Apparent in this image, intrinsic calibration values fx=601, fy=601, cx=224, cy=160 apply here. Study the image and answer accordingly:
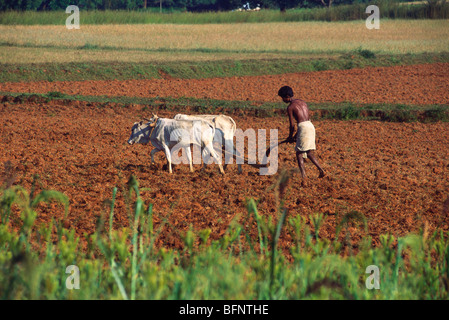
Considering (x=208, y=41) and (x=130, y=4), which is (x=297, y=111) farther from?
(x=130, y=4)

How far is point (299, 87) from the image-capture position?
912 inches

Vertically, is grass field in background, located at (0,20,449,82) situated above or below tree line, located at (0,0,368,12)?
below

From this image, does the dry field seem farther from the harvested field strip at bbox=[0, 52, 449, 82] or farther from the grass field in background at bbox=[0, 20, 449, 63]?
the grass field in background at bbox=[0, 20, 449, 63]

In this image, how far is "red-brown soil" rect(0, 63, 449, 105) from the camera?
20688mm

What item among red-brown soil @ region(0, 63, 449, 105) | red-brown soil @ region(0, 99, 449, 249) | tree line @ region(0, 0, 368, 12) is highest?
tree line @ region(0, 0, 368, 12)

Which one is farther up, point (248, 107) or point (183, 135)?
point (248, 107)

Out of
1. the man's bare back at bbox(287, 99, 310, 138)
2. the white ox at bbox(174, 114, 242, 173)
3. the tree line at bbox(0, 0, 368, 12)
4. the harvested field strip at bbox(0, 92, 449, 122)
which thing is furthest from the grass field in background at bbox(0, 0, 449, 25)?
the man's bare back at bbox(287, 99, 310, 138)

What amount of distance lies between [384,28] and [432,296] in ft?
144

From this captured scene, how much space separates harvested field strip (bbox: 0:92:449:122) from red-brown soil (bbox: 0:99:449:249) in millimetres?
654

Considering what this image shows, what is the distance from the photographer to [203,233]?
144 inches

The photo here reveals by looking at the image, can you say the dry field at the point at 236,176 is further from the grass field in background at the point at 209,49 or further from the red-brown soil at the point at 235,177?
the grass field in background at the point at 209,49

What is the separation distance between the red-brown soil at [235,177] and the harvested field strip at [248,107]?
2.15 feet

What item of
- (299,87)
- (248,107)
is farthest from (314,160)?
(299,87)

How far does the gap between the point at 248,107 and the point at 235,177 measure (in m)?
7.57
